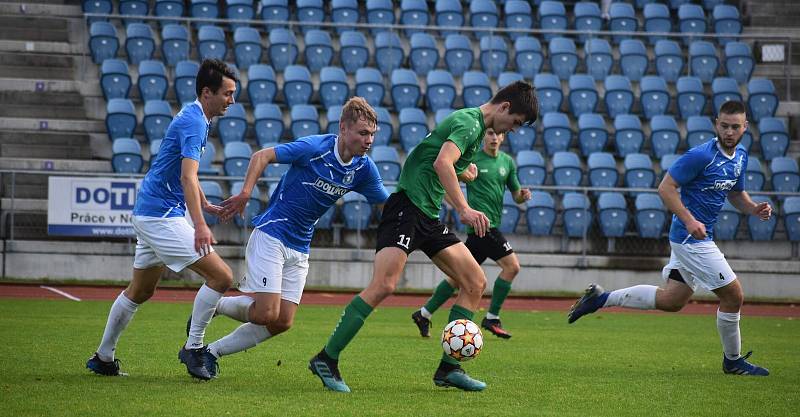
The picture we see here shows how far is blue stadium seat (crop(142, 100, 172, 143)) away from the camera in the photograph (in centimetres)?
1938

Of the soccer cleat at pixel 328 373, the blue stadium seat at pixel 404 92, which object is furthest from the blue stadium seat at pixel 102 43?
the soccer cleat at pixel 328 373

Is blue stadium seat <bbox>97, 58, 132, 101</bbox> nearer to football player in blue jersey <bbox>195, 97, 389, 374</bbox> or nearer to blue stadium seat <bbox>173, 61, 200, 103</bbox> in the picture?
blue stadium seat <bbox>173, 61, 200, 103</bbox>

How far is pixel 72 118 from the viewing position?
20688 millimetres

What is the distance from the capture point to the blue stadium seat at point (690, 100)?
21484 millimetres

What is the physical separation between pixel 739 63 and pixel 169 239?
18.3m

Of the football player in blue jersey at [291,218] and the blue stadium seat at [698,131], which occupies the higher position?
the blue stadium seat at [698,131]

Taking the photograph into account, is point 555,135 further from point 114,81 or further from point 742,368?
point 742,368

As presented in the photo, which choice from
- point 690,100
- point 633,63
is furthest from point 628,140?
point 633,63

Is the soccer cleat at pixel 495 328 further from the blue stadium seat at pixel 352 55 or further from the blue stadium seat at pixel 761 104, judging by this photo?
the blue stadium seat at pixel 761 104

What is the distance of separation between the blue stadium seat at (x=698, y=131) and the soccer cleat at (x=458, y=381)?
14.4 metres

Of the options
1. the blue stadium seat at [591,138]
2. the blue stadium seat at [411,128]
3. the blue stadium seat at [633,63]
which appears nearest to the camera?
the blue stadium seat at [411,128]

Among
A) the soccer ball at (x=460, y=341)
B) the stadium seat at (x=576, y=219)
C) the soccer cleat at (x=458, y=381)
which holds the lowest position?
the soccer cleat at (x=458, y=381)

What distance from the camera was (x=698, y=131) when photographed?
2055 centimetres

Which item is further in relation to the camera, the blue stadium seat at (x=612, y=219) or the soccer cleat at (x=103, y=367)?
the blue stadium seat at (x=612, y=219)
